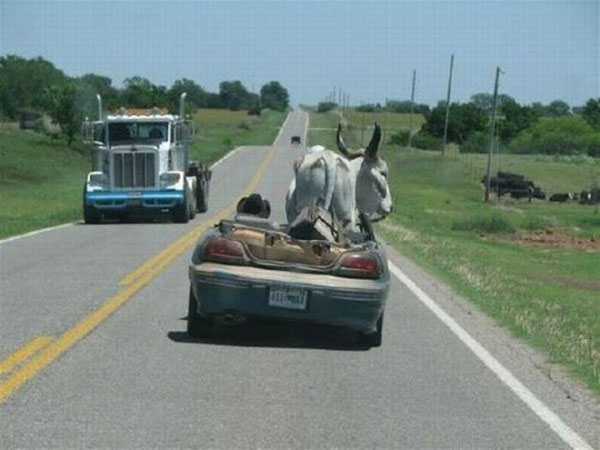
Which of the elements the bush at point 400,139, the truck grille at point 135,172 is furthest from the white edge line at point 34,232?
the bush at point 400,139

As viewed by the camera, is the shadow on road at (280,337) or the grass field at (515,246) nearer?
the shadow on road at (280,337)

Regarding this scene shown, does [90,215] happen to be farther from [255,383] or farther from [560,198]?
[560,198]

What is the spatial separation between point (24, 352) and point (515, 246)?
30.6 meters

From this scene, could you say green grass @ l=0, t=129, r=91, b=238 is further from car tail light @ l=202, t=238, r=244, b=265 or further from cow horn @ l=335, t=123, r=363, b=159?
car tail light @ l=202, t=238, r=244, b=265

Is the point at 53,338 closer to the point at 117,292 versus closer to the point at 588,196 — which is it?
the point at 117,292

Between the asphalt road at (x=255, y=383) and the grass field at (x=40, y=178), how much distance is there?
49.8 feet

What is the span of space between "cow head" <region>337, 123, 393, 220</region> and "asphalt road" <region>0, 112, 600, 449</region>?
4.32 ft

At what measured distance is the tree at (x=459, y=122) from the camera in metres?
150

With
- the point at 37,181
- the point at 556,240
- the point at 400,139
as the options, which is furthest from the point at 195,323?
the point at 400,139

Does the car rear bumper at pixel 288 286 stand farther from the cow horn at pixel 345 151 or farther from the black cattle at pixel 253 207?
the cow horn at pixel 345 151

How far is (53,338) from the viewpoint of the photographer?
37.9ft

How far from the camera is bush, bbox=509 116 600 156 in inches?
4473

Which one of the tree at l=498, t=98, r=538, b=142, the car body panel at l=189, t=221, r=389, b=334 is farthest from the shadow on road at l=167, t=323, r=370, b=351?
the tree at l=498, t=98, r=538, b=142

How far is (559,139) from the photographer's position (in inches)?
4683
